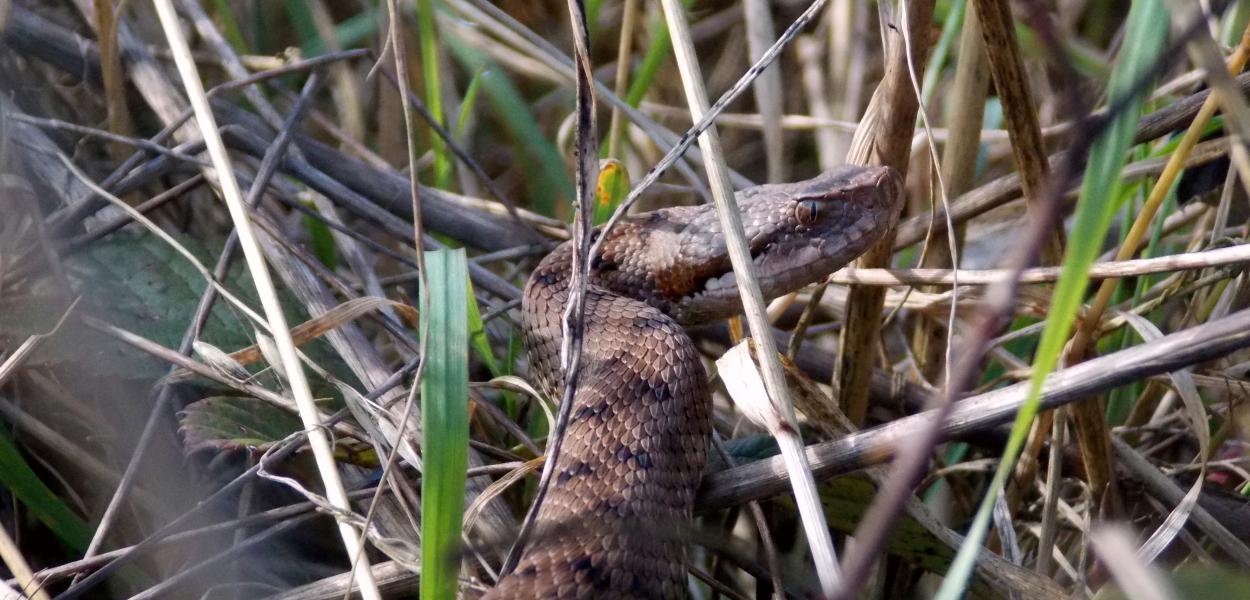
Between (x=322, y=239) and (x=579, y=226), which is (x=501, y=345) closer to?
(x=322, y=239)

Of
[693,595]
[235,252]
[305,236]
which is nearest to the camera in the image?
[693,595]

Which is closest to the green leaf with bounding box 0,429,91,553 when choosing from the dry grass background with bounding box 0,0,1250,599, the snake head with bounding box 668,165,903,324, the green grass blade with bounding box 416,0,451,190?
the dry grass background with bounding box 0,0,1250,599

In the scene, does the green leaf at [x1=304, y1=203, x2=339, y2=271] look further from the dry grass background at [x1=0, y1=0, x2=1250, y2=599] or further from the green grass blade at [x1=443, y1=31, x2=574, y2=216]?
the green grass blade at [x1=443, y1=31, x2=574, y2=216]

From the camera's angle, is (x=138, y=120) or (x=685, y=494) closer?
(x=685, y=494)

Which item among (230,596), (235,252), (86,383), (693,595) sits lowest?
(693,595)

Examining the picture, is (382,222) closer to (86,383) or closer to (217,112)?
(217,112)

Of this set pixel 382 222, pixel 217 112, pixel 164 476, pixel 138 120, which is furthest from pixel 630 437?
pixel 138 120

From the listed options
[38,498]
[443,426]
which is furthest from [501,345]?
[443,426]
